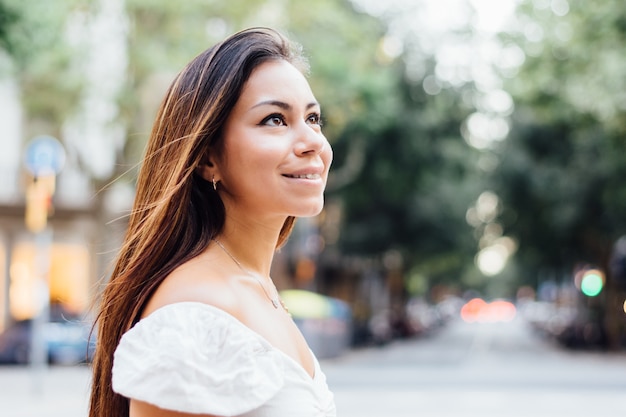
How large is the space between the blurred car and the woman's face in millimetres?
21893

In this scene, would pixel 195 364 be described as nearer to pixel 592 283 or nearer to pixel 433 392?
pixel 433 392

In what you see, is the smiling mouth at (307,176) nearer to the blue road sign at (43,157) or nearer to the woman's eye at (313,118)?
the woman's eye at (313,118)

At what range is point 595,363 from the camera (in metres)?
28.1

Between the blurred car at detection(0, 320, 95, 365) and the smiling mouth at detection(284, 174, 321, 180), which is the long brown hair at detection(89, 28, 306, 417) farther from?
the blurred car at detection(0, 320, 95, 365)

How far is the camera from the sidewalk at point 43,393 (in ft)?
42.8

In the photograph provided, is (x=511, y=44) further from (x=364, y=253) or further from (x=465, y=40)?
(x=364, y=253)

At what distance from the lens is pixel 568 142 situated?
3303 centimetres

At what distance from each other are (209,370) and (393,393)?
1549 cm

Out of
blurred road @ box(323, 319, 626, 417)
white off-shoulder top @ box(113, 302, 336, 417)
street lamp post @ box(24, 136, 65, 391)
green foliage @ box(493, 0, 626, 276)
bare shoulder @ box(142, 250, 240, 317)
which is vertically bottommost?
blurred road @ box(323, 319, 626, 417)

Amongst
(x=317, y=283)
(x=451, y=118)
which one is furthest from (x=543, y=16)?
(x=317, y=283)

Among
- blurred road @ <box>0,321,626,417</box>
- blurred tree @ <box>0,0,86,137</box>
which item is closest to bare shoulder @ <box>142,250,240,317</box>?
blurred road @ <box>0,321,626,417</box>

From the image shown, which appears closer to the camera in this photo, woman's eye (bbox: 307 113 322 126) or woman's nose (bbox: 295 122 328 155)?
woman's nose (bbox: 295 122 328 155)

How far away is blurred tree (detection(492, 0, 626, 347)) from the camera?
17594 millimetres

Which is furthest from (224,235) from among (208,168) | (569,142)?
(569,142)
